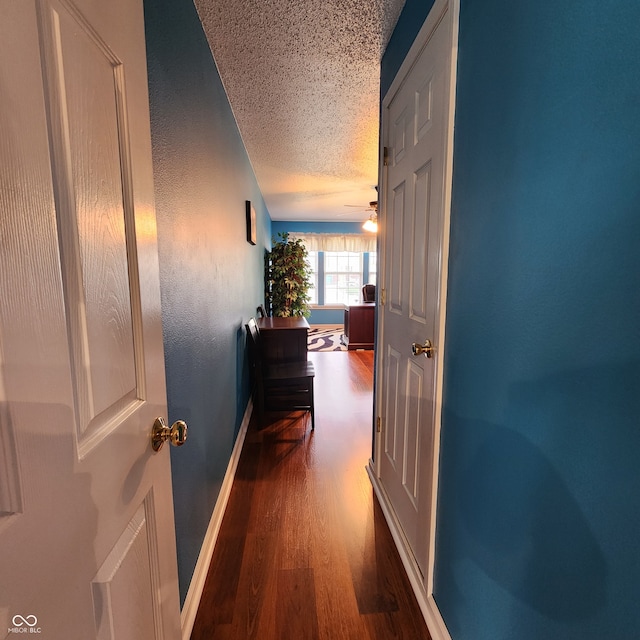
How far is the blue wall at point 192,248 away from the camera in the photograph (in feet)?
3.54

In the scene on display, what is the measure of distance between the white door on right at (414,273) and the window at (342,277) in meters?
5.79

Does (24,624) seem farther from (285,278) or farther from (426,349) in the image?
(285,278)

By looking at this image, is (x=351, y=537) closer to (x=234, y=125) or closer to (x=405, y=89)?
(x=405, y=89)

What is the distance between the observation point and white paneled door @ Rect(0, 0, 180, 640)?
371 millimetres

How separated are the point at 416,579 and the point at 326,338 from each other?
540 cm

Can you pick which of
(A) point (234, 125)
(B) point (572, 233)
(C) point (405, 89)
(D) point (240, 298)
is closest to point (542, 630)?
(B) point (572, 233)

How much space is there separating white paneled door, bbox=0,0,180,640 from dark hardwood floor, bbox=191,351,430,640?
65 centimetres

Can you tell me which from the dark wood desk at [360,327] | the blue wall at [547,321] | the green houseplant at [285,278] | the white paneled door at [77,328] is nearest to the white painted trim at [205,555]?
the white paneled door at [77,328]

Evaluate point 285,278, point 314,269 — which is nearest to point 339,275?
point 314,269

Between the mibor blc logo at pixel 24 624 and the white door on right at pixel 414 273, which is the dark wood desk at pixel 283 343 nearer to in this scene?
the white door on right at pixel 414 273

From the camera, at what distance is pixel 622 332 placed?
1.71ft

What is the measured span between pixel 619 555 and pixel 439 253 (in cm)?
86

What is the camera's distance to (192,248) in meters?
1.38

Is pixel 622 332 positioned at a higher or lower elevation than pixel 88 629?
higher
